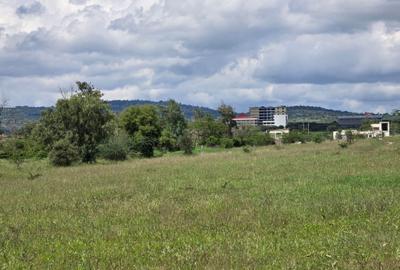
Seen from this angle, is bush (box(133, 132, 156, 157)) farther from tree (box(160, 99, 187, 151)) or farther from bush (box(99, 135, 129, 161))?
tree (box(160, 99, 187, 151))

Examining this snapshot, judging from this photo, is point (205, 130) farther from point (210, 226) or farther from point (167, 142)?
→ point (210, 226)

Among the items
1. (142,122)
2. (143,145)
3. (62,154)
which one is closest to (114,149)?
(62,154)

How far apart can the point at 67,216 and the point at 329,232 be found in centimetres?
789

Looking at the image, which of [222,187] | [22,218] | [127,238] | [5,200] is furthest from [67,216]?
[222,187]

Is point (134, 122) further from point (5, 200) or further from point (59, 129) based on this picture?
point (5, 200)

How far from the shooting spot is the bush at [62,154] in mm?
51844

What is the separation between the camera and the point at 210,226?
43.6ft

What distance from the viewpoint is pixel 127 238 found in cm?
1220

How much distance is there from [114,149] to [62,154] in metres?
8.56

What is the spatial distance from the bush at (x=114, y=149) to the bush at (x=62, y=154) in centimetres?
666

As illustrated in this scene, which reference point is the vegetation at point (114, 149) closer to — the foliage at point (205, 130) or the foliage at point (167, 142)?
the foliage at point (167, 142)

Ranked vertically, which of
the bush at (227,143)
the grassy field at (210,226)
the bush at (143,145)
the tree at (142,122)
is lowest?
the bush at (227,143)

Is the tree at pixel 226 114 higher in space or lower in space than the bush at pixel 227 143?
higher

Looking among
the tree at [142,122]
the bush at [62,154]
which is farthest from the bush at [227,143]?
the bush at [62,154]
